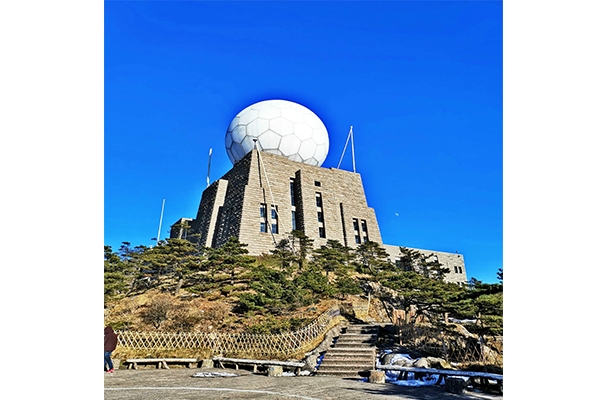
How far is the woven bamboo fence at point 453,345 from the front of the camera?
38.9 feet

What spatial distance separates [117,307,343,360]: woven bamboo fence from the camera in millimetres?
12203

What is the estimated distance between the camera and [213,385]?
7898 mm

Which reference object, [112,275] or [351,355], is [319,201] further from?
[351,355]

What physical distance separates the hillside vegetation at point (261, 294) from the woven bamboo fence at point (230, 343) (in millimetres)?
541

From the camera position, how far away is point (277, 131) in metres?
31.5

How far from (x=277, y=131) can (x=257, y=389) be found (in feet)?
83.6

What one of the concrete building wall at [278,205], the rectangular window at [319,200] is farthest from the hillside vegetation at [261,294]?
the rectangular window at [319,200]

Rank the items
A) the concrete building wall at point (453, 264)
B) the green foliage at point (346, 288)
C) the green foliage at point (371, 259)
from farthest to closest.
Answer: the concrete building wall at point (453, 264), the green foliage at point (371, 259), the green foliage at point (346, 288)

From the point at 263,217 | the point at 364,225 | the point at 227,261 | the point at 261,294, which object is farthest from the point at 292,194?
the point at 261,294

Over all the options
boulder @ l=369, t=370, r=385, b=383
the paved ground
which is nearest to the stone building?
the paved ground

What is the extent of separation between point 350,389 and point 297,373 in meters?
2.92

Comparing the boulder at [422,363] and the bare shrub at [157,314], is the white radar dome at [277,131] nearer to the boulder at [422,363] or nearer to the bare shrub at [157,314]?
the bare shrub at [157,314]
